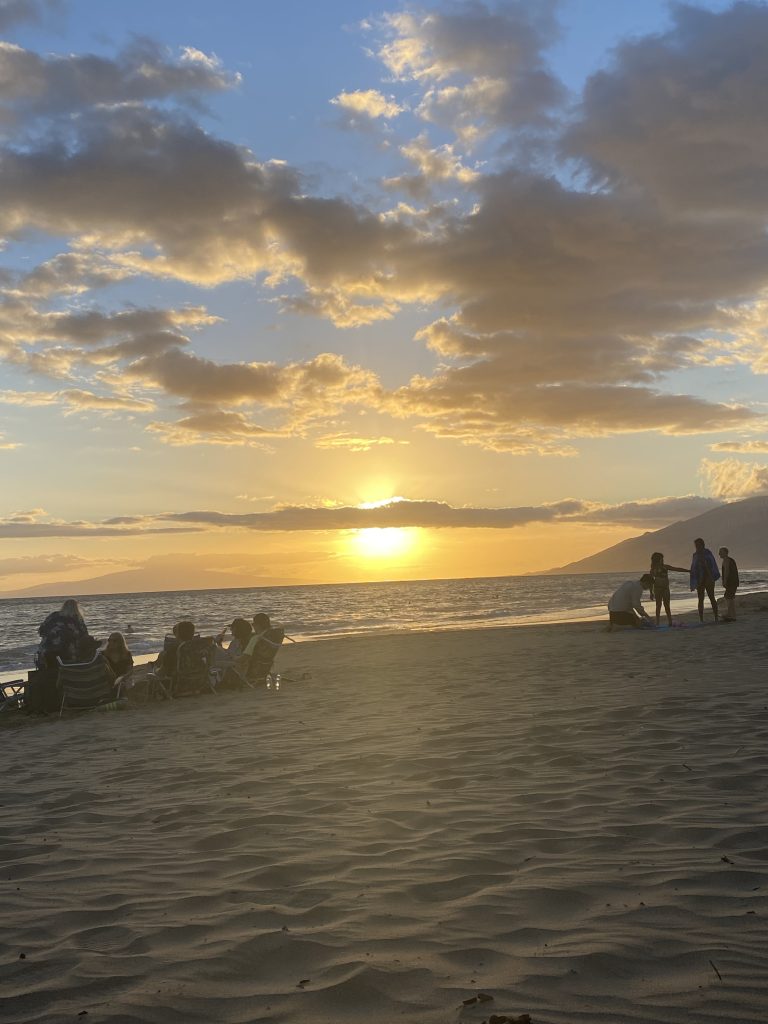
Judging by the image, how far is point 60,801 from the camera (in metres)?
6.45

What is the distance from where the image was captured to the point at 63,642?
40.7 ft

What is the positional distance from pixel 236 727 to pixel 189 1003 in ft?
22.2

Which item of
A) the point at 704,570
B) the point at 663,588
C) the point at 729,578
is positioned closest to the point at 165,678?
the point at 663,588

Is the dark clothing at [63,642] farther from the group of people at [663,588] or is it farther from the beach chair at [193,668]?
the group of people at [663,588]

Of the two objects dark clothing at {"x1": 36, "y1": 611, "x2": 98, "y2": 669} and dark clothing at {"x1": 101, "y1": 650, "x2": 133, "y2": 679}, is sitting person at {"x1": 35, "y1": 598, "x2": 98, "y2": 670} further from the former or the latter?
dark clothing at {"x1": 101, "y1": 650, "x2": 133, "y2": 679}

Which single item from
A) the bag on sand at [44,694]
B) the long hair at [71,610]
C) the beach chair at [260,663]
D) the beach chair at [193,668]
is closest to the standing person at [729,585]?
the beach chair at [260,663]

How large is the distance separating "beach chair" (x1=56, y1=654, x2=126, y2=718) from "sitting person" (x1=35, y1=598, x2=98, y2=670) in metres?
0.17

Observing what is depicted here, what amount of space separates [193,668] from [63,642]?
7.04 ft

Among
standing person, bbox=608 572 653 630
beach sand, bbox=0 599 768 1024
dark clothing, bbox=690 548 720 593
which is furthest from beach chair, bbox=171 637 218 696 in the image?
dark clothing, bbox=690 548 720 593

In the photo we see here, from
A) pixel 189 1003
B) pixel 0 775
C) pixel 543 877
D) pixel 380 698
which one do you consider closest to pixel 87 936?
pixel 189 1003

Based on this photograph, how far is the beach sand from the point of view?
10.4 feet

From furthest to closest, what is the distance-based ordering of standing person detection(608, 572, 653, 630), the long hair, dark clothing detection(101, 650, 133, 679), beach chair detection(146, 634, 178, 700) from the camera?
1. standing person detection(608, 572, 653, 630)
2. dark clothing detection(101, 650, 133, 679)
3. beach chair detection(146, 634, 178, 700)
4. the long hair

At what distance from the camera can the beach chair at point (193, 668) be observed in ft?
44.2

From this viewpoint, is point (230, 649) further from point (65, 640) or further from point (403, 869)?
point (403, 869)
